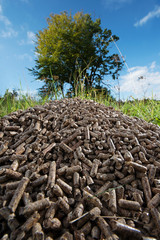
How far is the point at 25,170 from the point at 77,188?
3.08ft

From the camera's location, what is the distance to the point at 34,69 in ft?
A: 101

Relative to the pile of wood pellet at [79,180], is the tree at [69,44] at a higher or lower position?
higher

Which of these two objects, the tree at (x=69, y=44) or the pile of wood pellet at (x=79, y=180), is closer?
the pile of wood pellet at (x=79, y=180)

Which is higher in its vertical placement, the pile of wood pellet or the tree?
the tree

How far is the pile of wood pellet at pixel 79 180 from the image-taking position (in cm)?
207

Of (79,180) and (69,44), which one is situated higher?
(69,44)

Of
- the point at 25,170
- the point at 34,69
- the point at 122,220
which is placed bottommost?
the point at 122,220

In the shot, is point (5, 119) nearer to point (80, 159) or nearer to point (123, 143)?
point (80, 159)

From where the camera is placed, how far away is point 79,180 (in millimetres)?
2527

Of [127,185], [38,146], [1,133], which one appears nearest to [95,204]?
[127,185]

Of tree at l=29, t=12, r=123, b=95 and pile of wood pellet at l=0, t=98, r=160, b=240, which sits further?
tree at l=29, t=12, r=123, b=95

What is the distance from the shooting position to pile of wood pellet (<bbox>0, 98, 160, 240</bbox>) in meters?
2.07

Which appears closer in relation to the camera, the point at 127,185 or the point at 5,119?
the point at 127,185

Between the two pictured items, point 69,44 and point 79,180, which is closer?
point 79,180
